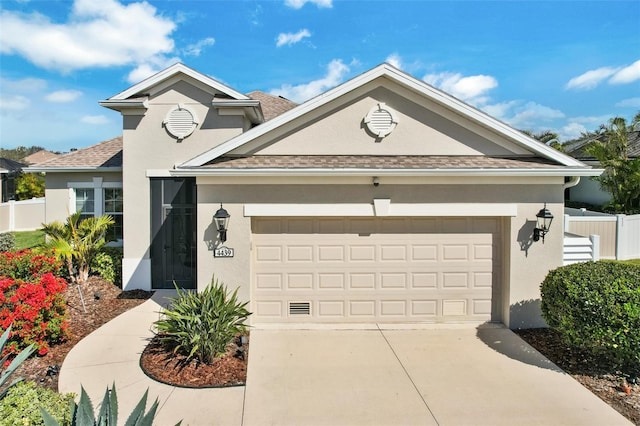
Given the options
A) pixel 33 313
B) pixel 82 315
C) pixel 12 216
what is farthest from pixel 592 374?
pixel 12 216

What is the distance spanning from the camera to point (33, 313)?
677 cm

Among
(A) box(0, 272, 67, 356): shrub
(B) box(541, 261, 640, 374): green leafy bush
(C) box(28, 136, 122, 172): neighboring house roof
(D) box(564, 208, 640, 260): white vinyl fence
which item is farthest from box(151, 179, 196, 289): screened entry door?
(D) box(564, 208, 640, 260): white vinyl fence

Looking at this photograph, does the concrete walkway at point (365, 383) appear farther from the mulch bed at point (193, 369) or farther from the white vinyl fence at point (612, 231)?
the white vinyl fence at point (612, 231)

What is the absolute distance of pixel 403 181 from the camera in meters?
8.09

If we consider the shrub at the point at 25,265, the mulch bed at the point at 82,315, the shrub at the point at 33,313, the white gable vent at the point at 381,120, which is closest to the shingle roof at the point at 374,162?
the white gable vent at the point at 381,120

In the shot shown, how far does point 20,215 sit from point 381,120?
23333 mm

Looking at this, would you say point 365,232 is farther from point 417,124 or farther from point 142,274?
point 142,274

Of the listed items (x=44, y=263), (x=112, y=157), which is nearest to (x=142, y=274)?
(x=44, y=263)

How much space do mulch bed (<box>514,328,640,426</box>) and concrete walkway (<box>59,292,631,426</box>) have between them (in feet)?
0.62

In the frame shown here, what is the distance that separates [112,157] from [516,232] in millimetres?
12125

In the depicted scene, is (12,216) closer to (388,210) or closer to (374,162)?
(374,162)

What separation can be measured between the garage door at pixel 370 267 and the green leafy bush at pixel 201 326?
4.92 ft

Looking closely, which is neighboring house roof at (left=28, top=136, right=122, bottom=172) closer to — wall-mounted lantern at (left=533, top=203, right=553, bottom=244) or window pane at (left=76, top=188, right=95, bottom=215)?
window pane at (left=76, top=188, right=95, bottom=215)

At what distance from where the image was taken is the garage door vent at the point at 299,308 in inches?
329
